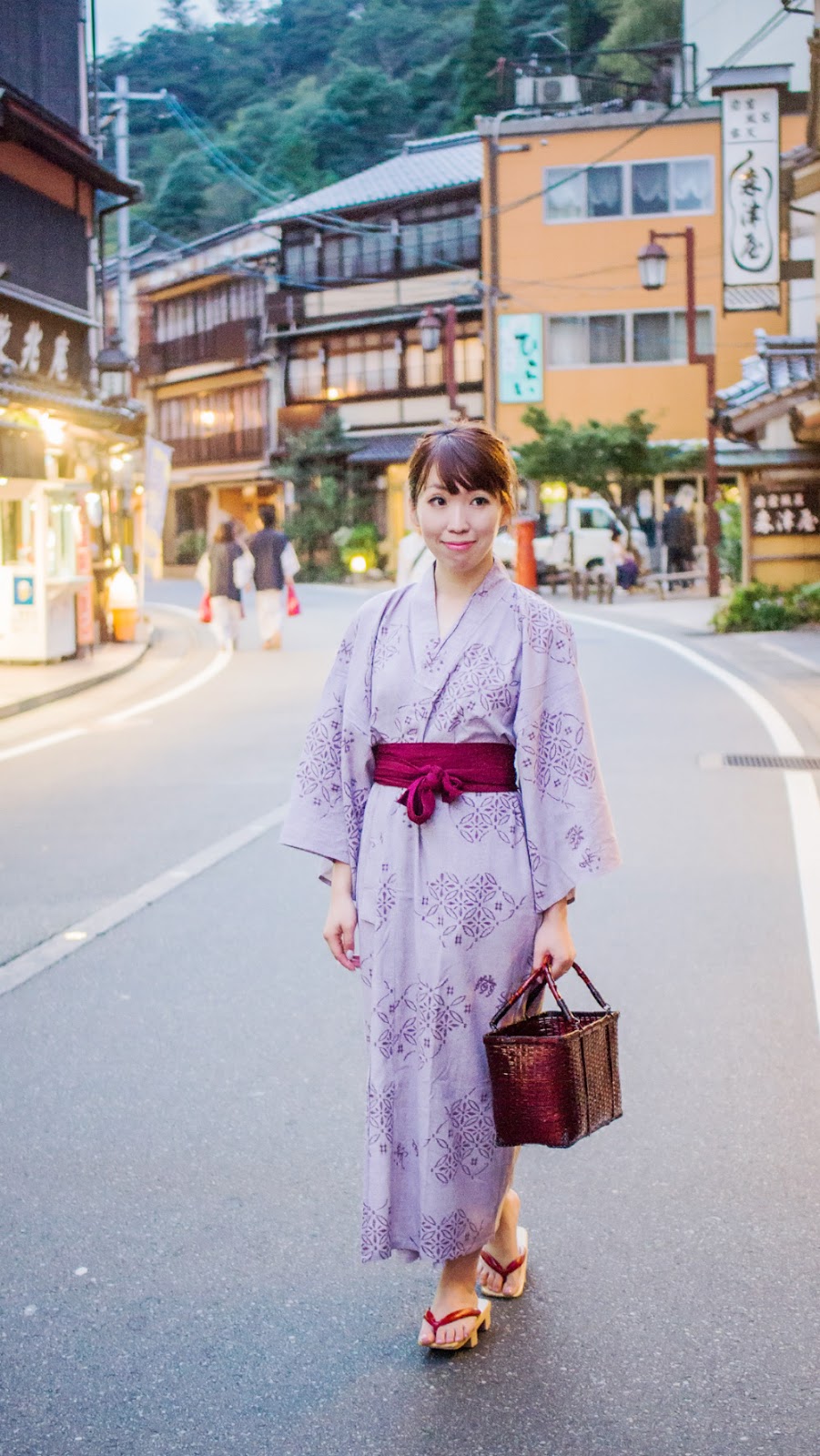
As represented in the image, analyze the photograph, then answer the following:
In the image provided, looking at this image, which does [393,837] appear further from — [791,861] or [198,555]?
[198,555]

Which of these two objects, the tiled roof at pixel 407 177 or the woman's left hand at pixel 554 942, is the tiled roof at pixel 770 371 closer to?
the tiled roof at pixel 407 177

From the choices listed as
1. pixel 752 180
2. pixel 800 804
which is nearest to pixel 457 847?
pixel 800 804

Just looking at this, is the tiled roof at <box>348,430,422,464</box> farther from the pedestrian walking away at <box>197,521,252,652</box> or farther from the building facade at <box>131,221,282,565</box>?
the pedestrian walking away at <box>197,521,252,652</box>

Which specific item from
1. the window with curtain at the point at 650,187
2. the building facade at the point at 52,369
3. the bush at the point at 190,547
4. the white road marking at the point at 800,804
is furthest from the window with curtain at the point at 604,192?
the white road marking at the point at 800,804

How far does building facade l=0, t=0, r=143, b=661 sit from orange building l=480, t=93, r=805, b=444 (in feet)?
64.2

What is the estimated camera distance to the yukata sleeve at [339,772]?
3242 mm

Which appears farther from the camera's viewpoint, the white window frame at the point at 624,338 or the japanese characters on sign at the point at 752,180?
the white window frame at the point at 624,338

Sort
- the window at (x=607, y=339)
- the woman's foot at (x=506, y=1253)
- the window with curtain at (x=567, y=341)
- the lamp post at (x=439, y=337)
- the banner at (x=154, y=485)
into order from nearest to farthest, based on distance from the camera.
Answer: the woman's foot at (x=506, y=1253)
the banner at (x=154, y=485)
the lamp post at (x=439, y=337)
the window at (x=607, y=339)
the window with curtain at (x=567, y=341)

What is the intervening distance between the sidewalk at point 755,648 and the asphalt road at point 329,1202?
6034 millimetres

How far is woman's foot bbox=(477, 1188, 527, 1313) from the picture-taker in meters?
3.45

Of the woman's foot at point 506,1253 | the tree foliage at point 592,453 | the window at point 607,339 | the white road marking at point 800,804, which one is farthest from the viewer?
the window at point 607,339

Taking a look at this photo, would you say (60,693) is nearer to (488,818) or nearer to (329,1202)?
(329,1202)

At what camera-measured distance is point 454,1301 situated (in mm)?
3207

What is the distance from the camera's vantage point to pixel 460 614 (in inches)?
126
